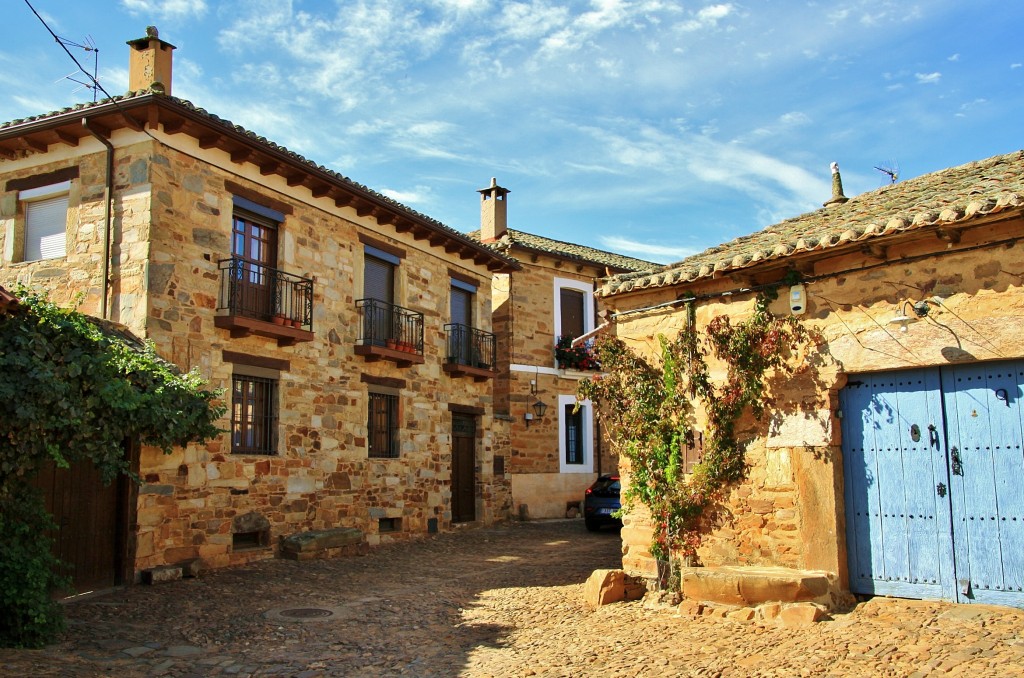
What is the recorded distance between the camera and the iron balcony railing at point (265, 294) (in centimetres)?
1144

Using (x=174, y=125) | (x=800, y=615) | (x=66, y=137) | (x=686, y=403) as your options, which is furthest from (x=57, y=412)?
(x=800, y=615)

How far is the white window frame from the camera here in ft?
67.6

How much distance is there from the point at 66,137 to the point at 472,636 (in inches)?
337

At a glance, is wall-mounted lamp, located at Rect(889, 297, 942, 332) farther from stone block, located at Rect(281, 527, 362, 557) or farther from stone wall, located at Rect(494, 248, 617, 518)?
stone wall, located at Rect(494, 248, 617, 518)

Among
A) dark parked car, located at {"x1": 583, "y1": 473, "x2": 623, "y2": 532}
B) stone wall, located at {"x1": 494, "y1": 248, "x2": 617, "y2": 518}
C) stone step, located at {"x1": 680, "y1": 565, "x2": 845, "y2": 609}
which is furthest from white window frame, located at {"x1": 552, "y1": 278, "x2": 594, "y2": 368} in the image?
stone step, located at {"x1": 680, "y1": 565, "x2": 845, "y2": 609}

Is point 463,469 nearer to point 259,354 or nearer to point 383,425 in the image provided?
point 383,425

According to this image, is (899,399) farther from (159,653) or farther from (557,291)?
(557,291)

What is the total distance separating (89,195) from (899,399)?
10092 mm

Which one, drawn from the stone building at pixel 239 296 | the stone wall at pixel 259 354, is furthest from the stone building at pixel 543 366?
the stone building at pixel 239 296

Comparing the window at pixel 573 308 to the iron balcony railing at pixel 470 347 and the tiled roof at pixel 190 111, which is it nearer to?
the iron balcony railing at pixel 470 347

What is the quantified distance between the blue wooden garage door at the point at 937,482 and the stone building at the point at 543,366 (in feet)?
39.0

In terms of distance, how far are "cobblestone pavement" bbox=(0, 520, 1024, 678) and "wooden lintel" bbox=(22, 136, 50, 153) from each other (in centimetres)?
621

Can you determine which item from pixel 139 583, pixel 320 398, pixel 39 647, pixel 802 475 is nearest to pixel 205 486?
pixel 139 583

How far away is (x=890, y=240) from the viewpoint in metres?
6.81
